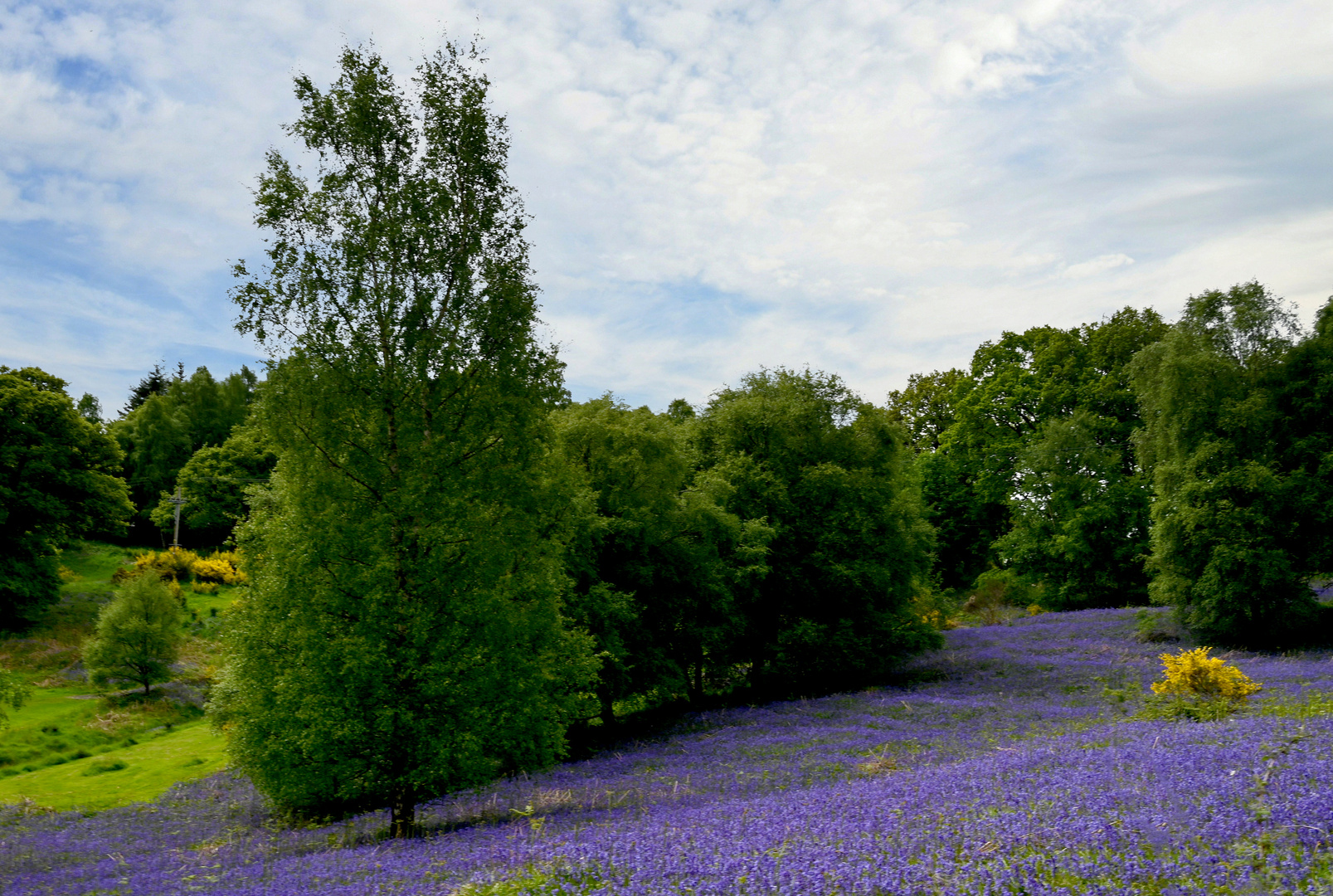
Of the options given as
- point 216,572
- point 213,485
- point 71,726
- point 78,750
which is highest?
point 213,485

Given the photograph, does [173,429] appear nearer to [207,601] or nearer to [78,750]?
[207,601]

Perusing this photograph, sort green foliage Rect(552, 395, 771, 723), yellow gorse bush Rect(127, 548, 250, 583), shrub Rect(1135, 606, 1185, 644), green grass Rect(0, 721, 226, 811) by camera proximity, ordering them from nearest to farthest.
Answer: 1. green grass Rect(0, 721, 226, 811)
2. green foliage Rect(552, 395, 771, 723)
3. shrub Rect(1135, 606, 1185, 644)
4. yellow gorse bush Rect(127, 548, 250, 583)

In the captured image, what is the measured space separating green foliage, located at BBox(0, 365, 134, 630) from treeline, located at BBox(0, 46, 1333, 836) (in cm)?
18

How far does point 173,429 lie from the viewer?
6812cm

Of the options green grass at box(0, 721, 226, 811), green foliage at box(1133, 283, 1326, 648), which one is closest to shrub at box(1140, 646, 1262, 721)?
green foliage at box(1133, 283, 1326, 648)

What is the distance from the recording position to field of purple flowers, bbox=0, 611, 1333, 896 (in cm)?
638

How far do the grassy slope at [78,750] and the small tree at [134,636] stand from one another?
1.55 m

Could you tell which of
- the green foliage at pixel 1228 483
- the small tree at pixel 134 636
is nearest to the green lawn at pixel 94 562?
the small tree at pixel 134 636

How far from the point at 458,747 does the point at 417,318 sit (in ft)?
25.6

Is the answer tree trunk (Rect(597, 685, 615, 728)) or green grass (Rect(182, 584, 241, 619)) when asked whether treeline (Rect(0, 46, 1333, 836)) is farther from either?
green grass (Rect(182, 584, 241, 619))

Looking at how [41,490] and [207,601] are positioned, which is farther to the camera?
[207,601]

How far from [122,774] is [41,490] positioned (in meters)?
A: 24.2

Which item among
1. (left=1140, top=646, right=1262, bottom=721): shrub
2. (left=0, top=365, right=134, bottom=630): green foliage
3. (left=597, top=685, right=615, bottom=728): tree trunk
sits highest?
(left=0, top=365, right=134, bottom=630): green foliage

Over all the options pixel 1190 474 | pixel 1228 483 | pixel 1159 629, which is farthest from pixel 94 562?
pixel 1228 483
